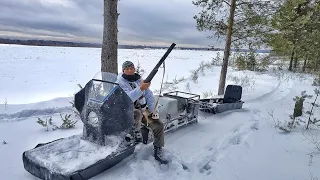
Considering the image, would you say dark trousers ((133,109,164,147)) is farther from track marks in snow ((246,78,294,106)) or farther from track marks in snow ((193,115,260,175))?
track marks in snow ((246,78,294,106))

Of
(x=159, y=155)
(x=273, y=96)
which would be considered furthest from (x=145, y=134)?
(x=273, y=96)

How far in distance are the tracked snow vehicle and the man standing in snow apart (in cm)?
25

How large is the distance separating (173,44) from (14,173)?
3.57m

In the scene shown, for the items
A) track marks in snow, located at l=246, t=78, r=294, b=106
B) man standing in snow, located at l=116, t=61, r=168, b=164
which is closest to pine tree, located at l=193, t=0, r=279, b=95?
track marks in snow, located at l=246, t=78, r=294, b=106

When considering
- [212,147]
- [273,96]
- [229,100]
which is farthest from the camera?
[273,96]

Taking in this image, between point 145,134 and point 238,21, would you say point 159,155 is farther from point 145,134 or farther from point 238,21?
point 238,21

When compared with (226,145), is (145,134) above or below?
above

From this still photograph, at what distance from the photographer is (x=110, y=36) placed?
23.4ft

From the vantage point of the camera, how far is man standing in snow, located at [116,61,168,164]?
4.77 metres

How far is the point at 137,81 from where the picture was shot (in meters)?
5.09

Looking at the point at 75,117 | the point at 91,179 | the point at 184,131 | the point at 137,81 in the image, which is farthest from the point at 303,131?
the point at 75,117

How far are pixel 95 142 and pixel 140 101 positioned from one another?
1.15 metres

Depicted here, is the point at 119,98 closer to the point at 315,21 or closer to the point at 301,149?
the point at 301,149

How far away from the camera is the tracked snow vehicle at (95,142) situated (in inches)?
156
